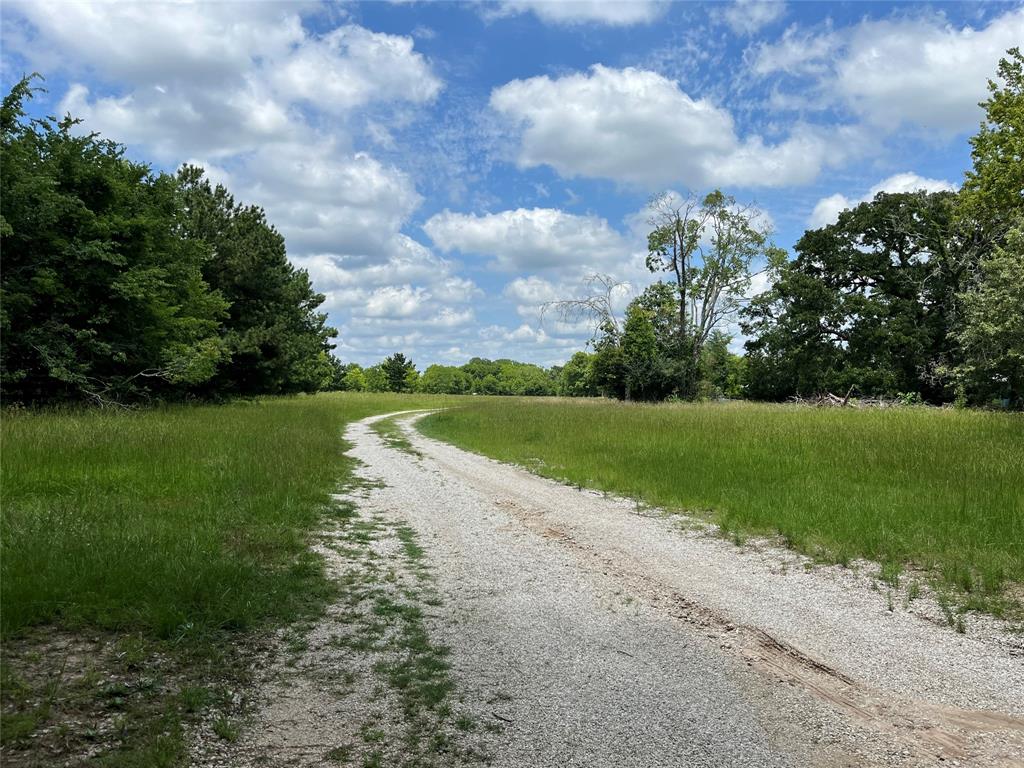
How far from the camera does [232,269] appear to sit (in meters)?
33.6

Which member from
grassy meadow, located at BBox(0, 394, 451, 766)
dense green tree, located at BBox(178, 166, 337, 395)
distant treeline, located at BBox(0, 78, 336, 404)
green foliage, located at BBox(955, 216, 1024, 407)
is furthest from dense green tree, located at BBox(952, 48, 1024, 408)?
dense green tree, located at BBox(178, 166, 337, 395)

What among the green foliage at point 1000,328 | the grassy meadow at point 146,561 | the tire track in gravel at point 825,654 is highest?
the green foliage at point 1000,328

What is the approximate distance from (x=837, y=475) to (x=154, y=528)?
35.2 ft

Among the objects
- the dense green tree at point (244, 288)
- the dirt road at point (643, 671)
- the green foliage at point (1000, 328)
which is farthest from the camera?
the dense green tree at point (244, 288)

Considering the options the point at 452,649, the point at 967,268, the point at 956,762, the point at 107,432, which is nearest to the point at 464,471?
the point at 107,432

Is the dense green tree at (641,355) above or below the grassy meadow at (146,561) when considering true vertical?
above

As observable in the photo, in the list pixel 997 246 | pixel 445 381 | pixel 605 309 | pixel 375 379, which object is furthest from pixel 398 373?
pixel 997 246

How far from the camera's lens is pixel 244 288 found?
34594 mm

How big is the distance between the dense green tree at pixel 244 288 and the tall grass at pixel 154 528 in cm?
1893

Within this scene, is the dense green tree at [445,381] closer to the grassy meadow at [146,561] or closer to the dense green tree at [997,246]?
the dense green tree at [997,246]

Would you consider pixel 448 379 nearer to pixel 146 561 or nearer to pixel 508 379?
pixel 508 379

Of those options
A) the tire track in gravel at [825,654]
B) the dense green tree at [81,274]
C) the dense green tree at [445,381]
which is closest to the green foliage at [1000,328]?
the tire track in gravel at [825,654]

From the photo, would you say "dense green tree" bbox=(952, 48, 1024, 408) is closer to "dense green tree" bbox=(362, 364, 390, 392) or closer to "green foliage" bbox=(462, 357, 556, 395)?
"dense green tree" bbox=(362, 364, 390, 392)

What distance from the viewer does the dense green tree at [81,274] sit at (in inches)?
687
